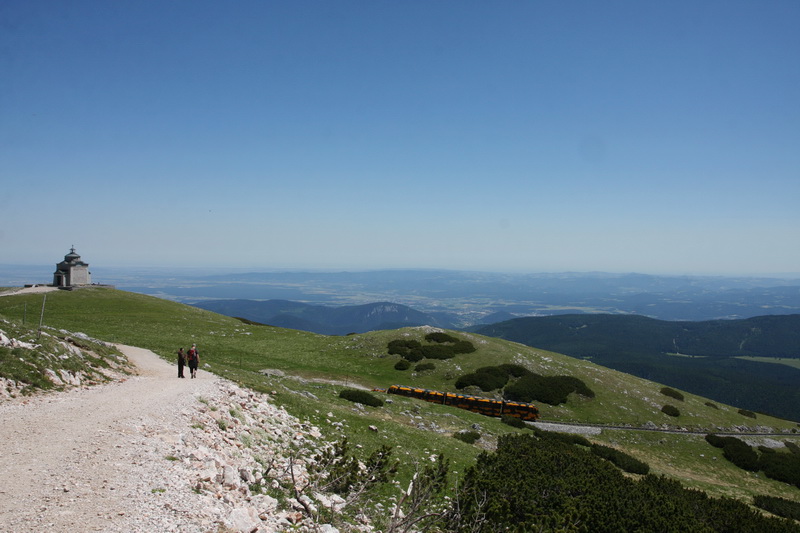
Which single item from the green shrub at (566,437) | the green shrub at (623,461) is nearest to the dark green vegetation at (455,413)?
the green shrub at (566,437)

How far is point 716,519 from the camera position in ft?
53.3

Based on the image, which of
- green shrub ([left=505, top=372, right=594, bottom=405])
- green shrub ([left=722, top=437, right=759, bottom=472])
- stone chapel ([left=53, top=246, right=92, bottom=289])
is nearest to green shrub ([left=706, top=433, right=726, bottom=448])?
green shrub ([left=722, top=437, right=759, bottom=472])

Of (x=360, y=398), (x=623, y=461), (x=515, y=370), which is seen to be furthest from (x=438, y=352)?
(x=623, y=461)

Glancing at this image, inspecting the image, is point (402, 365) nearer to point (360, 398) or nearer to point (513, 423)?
point (513, 423)

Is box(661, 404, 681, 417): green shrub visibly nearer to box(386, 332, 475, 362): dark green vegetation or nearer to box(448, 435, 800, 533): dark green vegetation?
box(386, 332, 475, 362): dark green vegetation

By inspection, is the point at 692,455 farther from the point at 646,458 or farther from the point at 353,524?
the point at 353,524

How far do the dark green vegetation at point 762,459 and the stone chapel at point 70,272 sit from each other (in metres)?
106

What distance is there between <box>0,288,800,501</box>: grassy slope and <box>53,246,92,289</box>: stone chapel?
37.4 ft

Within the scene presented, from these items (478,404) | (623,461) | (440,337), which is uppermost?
(440,337)

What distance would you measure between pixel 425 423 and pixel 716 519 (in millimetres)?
17205

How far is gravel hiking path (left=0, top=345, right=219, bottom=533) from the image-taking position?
845 centimetres

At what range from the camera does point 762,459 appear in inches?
1431

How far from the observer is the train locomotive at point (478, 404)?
4191cm

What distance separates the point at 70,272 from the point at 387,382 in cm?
7445
